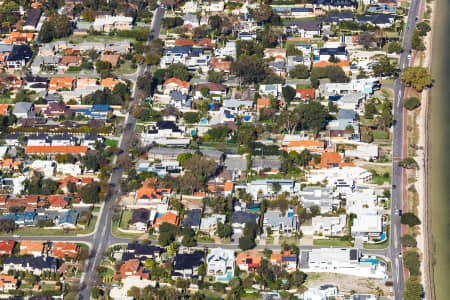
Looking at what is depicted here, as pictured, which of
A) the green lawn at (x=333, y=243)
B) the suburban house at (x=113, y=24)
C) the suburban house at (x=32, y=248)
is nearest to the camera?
the suburban house at (x=32, y=248)

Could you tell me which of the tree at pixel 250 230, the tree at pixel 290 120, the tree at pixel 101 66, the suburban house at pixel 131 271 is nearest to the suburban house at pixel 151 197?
the tree at pixel 250 230

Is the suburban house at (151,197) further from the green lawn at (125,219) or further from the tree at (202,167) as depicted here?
the tree at (202,167)

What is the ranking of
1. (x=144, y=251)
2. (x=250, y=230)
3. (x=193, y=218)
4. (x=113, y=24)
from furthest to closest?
(x=113, y=24) < (x=193, y=218) < (x=250, y=230) < (x=144, y=251)

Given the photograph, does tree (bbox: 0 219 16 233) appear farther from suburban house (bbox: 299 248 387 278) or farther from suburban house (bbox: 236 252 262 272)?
suburban house (bbox: 299 248 387 278)

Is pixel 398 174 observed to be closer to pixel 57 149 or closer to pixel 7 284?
pixel 57 149

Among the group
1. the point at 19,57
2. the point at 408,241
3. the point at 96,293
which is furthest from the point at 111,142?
the point at 408,241

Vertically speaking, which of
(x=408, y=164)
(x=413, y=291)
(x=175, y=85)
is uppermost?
(x=175, y=85)

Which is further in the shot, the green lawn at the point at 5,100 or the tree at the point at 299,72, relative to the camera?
the tree at the point at 299,72

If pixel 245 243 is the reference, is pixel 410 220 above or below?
above

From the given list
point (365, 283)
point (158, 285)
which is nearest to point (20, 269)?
point (158, 285)
